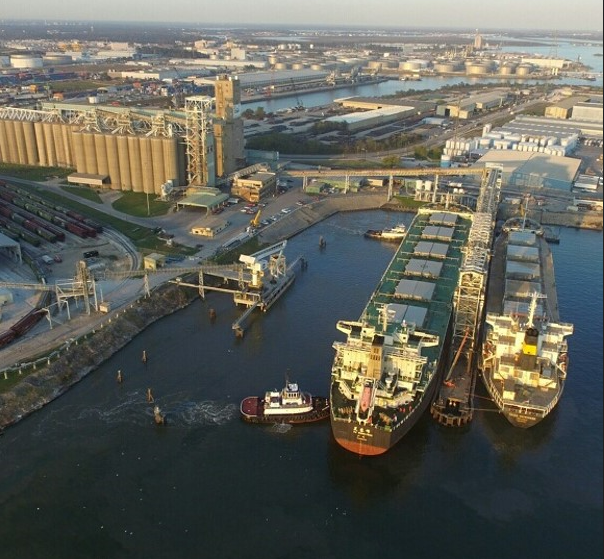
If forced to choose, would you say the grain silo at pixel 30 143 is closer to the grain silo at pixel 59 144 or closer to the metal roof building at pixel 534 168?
the grain silo at pixel 59 144

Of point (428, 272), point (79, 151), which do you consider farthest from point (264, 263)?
point (79, 151)

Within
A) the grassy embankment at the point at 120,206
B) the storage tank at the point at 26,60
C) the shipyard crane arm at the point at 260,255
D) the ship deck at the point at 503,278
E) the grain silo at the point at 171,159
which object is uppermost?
the storage tank at the point at 26,60

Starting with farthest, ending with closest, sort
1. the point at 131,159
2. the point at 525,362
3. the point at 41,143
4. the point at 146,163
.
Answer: the point at 41,143
the point at 131,159
the point at 146,163
the point at 525,362

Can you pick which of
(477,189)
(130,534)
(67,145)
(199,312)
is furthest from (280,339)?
(67,145)

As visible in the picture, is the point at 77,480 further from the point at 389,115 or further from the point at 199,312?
the point at 389,115

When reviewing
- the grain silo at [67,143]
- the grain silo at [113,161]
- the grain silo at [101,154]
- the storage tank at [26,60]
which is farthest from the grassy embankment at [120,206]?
the storage tank at [26,60]

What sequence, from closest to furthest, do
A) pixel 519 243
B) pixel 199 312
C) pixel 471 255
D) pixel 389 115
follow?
pixel 471 255 → pixel 199 312 → pixel 519 243 → pixel 389 115

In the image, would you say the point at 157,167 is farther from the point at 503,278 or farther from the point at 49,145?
the point at 503,278
